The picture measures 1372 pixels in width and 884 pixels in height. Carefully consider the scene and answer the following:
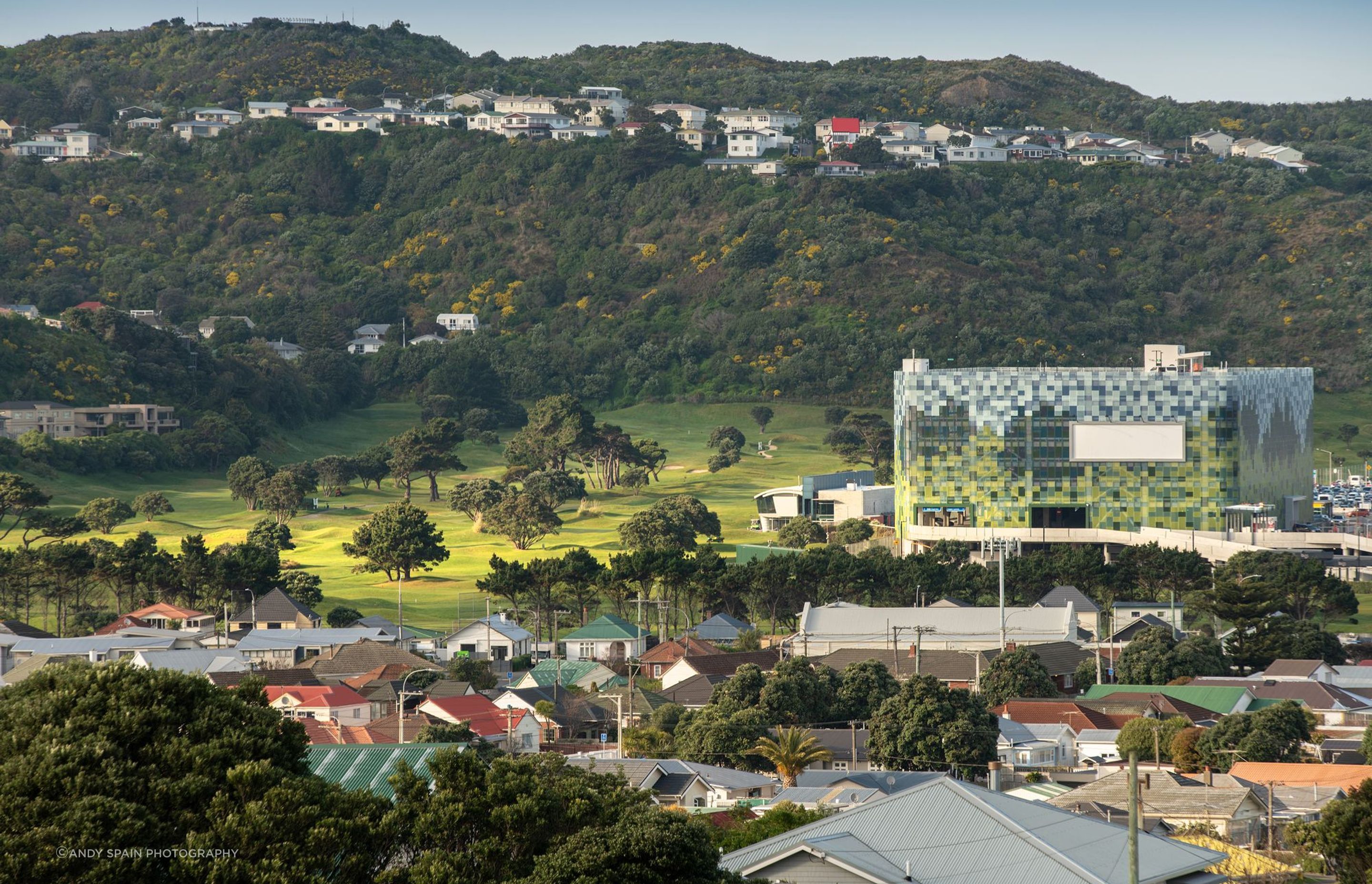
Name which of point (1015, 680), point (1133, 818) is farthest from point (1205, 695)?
point (1133, 818)

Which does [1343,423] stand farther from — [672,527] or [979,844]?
[979,844]

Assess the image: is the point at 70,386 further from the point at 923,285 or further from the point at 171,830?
the point at 171,830

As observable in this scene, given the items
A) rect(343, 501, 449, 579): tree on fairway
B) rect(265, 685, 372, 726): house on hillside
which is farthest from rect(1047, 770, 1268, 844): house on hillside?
rect(343, 501, 449, 579): tree on fairway

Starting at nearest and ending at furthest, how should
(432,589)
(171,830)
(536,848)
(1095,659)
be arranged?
(171,830) < (536,848) < (1095,659) < (432,589)

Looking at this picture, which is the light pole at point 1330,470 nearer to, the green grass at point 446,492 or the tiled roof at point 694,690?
the green grass at point 446,492

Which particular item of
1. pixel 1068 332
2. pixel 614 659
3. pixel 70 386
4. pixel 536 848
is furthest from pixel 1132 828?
pixel 1068 332

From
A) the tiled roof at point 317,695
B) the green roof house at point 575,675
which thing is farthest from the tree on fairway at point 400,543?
the tiled roof at point 317,695

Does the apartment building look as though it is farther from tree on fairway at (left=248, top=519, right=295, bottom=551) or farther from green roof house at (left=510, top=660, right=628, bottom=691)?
green roof house at (left=510, top=660, right=628, bottom=691)
